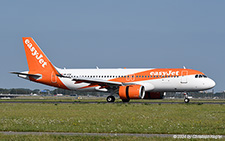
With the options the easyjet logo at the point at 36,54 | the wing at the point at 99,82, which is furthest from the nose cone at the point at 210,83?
the easyjet logo at the point at 36,54

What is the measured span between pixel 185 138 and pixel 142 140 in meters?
1.75

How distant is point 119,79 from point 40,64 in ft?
39.9

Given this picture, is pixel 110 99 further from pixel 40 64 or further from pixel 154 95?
pixel 40 64

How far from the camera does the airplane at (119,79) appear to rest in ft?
161

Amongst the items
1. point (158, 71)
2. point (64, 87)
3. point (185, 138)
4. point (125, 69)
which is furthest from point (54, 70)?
point (185, 138)

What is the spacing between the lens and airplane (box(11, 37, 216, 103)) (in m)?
49.2

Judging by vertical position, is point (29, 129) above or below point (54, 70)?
below

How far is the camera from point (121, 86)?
4859 cm

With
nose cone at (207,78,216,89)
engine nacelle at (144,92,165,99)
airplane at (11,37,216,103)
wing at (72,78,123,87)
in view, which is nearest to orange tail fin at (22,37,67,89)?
airplane at (11,37,216,103)

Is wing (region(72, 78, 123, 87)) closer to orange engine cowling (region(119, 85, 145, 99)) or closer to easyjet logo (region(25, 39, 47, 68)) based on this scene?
orange engine cowling (region(119, 85, 145, 99))

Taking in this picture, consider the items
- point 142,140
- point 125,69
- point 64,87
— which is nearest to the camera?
point 142,140

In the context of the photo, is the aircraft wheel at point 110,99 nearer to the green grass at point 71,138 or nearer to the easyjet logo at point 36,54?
the easyjet logo at point 36,54

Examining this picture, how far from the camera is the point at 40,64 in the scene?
186 feet

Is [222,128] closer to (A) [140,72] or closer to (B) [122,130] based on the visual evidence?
(B) [122,130]
